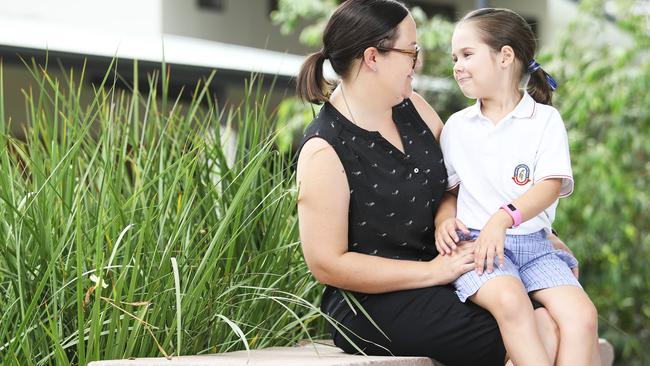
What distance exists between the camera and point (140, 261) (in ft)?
9.40

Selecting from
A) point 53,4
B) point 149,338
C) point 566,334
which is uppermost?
point 566,334

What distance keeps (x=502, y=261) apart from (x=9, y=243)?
1.25 metres

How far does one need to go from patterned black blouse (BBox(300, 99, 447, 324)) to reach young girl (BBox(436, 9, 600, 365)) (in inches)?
3.1

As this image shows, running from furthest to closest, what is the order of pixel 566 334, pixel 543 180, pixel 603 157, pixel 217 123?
pixel 603 157, pixel 217 123, pixel 543 180, pixel 566 334

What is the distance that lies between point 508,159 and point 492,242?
11.4 inches

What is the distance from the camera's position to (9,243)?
2854 millimetres

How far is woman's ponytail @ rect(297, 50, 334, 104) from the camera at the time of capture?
9.90 feet

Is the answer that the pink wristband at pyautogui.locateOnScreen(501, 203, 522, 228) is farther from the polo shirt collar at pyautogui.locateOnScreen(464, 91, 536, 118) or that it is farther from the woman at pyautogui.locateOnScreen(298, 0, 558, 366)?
the polo shirt collar at pyautogui.locateOnScreen(464, 91, 536, 118)

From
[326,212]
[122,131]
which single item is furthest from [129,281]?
[122,131]

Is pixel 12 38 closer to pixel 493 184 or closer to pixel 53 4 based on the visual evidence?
pixel 53 4

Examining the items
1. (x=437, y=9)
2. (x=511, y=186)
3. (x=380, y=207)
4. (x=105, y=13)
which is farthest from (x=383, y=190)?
(x=437, y=9)

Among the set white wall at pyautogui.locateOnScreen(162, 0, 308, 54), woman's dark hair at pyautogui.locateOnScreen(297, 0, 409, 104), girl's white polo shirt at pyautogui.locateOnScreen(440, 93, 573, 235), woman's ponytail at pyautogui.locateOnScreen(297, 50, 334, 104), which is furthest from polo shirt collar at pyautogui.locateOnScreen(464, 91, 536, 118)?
white wall at pyautogui.locateOnScreen(162, 0, 308, 54)

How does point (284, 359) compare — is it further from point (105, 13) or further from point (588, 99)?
point (105, 13)

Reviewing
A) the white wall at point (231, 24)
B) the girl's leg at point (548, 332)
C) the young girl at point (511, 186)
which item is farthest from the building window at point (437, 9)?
the girl's leg at point (548, 332)
